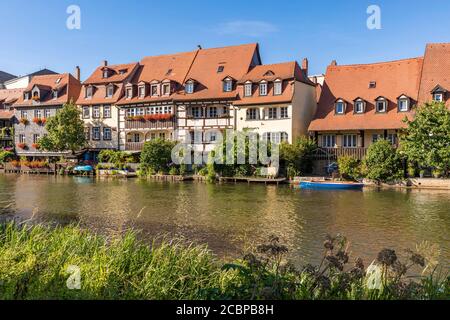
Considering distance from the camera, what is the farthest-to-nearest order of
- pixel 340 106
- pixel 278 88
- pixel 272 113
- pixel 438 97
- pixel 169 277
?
pixel 272 113 → pixel 278 88 → pixel 340 106 → pixel 438 97 → pixel 169 277

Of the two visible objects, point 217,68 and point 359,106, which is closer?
point 359,106

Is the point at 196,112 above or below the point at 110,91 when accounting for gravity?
below

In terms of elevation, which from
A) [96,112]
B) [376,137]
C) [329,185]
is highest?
[96,112]

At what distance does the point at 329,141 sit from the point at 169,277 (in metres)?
35.1

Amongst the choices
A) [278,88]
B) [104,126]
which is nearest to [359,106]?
[278,88]

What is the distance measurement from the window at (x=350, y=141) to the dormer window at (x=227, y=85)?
42.4 feet

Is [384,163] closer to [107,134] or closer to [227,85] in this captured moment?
[227,85]

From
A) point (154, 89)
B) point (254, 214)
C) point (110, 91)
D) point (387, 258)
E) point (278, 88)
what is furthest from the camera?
point (110, 91)

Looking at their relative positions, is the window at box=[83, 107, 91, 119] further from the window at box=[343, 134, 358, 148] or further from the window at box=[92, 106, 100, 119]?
the window at box=[343, 134, 358, 148]

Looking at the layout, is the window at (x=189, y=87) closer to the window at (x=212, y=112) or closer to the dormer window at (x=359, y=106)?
the window at (x=212, y=112)

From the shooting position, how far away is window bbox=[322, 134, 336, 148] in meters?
40.1

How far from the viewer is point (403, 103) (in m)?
37.7

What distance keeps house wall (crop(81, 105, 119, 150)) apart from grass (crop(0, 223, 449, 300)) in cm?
4321
